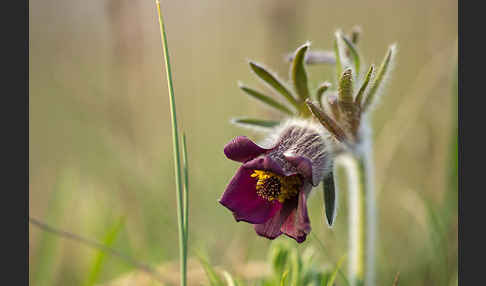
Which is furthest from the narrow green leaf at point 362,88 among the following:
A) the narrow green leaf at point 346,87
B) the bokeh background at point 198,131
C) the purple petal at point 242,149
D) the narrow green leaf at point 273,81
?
the bokeh background at point 198,131

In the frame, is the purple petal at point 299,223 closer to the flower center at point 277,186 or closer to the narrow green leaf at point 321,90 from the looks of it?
the flower center at point 277,186

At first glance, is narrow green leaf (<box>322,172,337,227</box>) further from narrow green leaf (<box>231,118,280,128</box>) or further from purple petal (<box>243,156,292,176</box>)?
narrow green leaf (<box>231,118,280,128</box>)

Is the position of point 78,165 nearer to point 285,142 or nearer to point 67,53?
point 67,53

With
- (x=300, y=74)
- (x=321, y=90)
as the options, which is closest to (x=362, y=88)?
(x=321, y=90)

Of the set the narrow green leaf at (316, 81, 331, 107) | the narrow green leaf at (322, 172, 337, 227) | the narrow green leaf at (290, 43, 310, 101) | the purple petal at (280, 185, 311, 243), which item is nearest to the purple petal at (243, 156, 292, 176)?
the purple petal at (280, 185, 311, 243)

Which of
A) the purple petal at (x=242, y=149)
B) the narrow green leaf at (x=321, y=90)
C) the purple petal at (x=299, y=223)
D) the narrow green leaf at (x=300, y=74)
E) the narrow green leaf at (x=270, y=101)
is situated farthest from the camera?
the narrow green leaf at (x=270, y=101)

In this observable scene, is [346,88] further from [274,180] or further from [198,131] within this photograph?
[198,131]

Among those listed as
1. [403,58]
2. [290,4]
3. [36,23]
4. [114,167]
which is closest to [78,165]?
[114,167]
